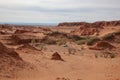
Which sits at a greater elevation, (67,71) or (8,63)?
(8,63)

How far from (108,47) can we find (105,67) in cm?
1399

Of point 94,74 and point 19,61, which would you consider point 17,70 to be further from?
point 94,74

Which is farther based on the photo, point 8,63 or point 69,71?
point 69,71

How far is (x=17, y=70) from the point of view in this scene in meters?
14.6

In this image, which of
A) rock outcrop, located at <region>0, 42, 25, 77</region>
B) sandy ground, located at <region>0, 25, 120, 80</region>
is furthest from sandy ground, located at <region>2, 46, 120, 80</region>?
rock outcrop, located at <region>0, 42, 25, 77</region>

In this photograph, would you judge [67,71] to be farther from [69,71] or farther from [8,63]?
[8,63]

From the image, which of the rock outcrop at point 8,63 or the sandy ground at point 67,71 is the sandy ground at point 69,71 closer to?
the sandy ground at point 67,71

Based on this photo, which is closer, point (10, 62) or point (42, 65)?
point (10, 62)

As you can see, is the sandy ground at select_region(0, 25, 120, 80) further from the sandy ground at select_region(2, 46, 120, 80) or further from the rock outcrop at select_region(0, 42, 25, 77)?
the rock outcrop at select_region(0, 42, 25, 77)

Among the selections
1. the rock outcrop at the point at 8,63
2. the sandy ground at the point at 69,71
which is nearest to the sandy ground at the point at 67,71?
the sandy ground at the point at 69,71

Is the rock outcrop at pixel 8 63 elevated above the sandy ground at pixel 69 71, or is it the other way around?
the rock outcrop at pixel 8 63

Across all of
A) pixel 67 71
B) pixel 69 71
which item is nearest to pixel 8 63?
pixel 67 71

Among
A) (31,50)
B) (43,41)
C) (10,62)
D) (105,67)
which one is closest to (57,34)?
(43,41)

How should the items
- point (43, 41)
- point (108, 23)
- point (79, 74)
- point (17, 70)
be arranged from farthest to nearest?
point (108, 23), point (43, 41), point (79, 74), point (17, 70)
